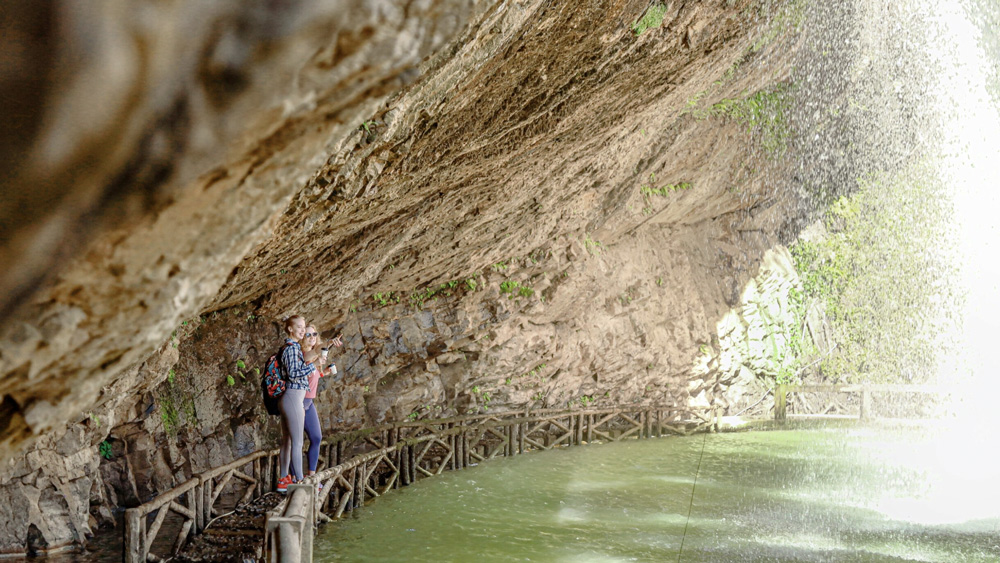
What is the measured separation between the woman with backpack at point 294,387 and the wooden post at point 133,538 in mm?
1508

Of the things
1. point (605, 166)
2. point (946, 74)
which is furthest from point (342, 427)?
point (946, 74)

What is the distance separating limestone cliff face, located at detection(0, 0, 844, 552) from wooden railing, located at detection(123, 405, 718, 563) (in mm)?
692

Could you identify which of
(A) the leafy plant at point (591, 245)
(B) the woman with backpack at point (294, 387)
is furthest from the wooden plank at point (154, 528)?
(A) the leafy plant at point (591, 245)

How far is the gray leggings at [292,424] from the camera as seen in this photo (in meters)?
7.60

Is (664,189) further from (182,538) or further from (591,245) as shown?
(182,538)

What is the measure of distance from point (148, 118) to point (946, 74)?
23142 mm

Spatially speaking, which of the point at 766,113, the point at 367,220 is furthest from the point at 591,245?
the point at 367,220

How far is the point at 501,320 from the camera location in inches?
609

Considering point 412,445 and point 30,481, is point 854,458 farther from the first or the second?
point 30,481

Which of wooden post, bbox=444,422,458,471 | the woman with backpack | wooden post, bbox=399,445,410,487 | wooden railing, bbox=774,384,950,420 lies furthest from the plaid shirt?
wooden railing, bbox=774,384,950,420

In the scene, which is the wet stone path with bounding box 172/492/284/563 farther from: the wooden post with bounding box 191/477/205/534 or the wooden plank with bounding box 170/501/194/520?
the wooden plank with bounding box 170/501/194/520

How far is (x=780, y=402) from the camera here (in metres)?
20.8

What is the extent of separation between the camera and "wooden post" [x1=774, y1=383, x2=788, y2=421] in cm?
2072

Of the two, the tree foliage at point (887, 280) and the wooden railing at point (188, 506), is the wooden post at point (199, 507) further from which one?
the tree foliage at point (887, 280)
